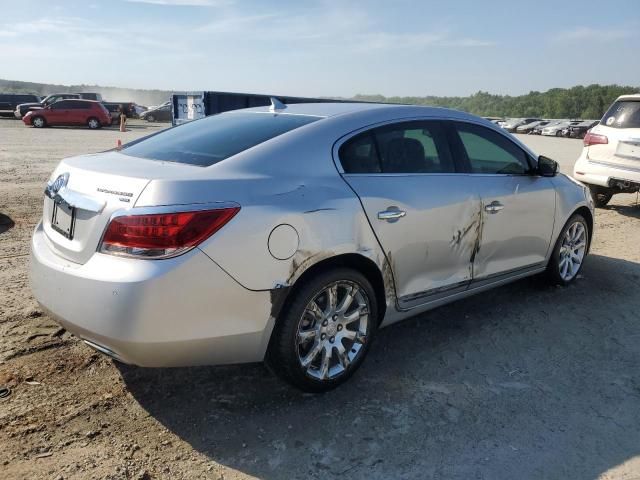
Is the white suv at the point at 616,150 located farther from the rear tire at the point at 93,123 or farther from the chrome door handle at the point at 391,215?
the rear tire at the point at 93,123

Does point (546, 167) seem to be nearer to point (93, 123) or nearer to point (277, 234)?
point (277, 234)

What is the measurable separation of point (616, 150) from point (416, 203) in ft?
19.6

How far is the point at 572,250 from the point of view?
5238mm

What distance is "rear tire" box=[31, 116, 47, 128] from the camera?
96.2 feet

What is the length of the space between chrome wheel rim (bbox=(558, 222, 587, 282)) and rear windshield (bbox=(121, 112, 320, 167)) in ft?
9.54

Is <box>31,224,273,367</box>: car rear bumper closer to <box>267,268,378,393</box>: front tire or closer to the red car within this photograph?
<box>267,268,378,393</box>: front tire

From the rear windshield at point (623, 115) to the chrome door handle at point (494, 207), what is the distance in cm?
512

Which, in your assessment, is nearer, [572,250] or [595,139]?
[572,250]

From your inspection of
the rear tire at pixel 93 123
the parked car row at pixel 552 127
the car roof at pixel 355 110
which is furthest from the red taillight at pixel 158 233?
the parked car row at pixel 552 127

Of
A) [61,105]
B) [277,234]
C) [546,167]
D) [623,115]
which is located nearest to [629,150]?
[623,115]

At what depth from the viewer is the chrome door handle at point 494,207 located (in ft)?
13.2

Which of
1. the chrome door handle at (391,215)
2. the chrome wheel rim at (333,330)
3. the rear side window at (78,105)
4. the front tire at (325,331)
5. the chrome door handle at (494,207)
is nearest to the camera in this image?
the front tire at (325,331)

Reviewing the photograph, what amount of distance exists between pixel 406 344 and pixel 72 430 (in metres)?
2.21

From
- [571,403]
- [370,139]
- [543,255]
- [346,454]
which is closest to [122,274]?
[346,454]
